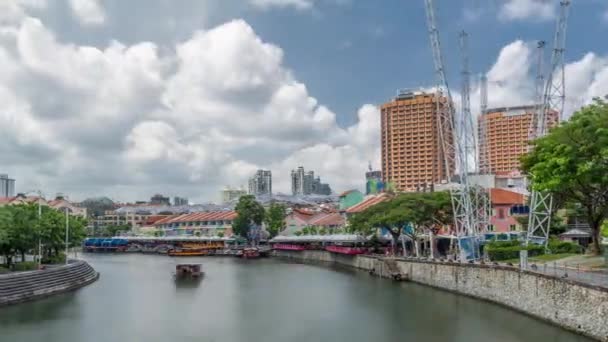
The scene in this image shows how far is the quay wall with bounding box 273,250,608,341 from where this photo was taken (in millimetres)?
21300

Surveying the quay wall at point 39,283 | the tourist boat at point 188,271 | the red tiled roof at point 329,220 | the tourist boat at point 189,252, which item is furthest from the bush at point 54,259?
the red tiled roof at point 329,220

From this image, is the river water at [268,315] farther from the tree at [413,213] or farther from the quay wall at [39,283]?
the tree at [413,213]

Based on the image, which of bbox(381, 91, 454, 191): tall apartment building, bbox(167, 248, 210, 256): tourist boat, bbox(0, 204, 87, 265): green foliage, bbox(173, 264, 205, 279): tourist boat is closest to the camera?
bbox(0, 204, 87, 265): green foliage

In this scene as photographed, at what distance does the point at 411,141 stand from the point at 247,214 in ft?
165

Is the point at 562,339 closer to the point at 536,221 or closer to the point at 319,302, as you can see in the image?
the point at 319,302

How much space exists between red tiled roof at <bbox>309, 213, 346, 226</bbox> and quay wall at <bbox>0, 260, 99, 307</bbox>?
46961mm

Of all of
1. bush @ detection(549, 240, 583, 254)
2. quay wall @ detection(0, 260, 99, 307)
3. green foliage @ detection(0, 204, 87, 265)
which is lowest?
quay wall @ detection(0, 260, 99, 307)

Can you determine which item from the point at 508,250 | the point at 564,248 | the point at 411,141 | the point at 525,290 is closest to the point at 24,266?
the point at 525,290

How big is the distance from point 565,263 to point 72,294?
98.4 feet

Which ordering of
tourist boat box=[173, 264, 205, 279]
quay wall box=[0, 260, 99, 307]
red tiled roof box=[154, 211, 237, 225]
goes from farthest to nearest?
red tiled roof box=[154, 211, 237, 225], tourist boat box=[173, 264, 205, 279], quay wall box=[0, 260, 99, 307]

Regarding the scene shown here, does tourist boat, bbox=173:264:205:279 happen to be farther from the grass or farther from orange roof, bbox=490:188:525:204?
orange roof, bbox=490:188:525:204

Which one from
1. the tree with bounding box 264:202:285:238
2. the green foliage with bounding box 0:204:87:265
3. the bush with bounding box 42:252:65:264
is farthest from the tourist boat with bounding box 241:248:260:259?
the green foliage with bounding box 0:204:87:265

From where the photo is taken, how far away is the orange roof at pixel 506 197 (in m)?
53.8

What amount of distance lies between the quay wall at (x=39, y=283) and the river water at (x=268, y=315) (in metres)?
0.80
